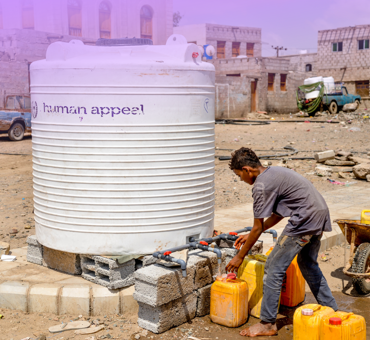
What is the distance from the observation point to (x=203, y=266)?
422cm

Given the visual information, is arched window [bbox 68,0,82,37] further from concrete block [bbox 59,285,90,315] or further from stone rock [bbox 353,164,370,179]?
concrete block [bbox 59,285,90,315]

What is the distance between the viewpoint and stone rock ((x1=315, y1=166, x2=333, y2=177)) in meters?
11.3

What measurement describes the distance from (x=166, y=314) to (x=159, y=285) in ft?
1.10

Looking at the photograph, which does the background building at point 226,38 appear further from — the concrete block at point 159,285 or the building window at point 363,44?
the concrete block at point 159,285

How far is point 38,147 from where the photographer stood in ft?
14.8

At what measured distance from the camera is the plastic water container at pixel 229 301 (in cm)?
398

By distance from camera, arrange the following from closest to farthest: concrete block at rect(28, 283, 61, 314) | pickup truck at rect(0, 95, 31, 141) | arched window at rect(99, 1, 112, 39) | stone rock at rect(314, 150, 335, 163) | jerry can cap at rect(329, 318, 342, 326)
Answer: jerry can cap at rect(329, 318, 342, 326) → concrete block at rect(28, 283, 61, 314) → stone rock at rect(314, 150, 335, 163) → pickup truck at rect(0, 95, 31, 141) → arched window at rect(99, 1, 112, 39)

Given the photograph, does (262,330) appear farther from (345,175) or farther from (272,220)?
(345,175)

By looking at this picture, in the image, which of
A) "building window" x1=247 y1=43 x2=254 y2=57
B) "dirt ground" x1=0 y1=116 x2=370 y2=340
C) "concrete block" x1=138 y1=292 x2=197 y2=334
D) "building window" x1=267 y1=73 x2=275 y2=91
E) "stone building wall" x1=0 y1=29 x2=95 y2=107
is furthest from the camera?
"building window" x1=247 y1=43 x2=254 y2=57

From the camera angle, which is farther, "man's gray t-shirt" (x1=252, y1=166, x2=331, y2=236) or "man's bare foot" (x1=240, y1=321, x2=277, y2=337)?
"man's bare foot" (x1=240, y1=321, x2=277, y2=337)

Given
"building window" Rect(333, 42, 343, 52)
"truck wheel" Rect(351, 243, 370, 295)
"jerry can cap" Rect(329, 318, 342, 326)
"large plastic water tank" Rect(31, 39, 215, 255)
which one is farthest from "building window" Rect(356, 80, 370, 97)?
"jerry can cap" Rect(329, 318, 342, 326)

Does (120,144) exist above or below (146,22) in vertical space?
below

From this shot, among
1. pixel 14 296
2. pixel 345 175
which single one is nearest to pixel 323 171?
pixel 345 175

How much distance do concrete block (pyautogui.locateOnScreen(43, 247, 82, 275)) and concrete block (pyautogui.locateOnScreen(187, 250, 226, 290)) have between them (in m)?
1.19
